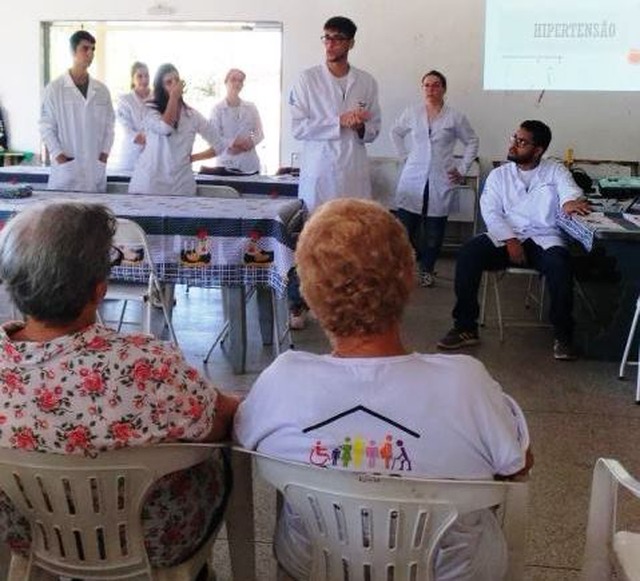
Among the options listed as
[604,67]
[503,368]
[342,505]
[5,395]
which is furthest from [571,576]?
[604,67]

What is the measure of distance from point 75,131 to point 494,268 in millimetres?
2652

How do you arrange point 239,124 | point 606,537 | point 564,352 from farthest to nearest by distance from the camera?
1. point 239,124
2. point 564,352
3. point 606,537

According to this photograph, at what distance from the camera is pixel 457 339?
4.21m

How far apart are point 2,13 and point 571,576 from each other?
735 cm

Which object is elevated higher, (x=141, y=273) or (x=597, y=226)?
(x=597, y=226)

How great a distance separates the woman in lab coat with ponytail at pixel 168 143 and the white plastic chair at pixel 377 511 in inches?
148

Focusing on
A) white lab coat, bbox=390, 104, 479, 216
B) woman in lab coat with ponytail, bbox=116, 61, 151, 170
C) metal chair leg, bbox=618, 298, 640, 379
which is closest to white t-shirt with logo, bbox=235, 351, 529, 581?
metal chair leg, bbox=618, 298, 640, 379

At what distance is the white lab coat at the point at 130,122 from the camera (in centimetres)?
650

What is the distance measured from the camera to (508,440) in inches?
51.1

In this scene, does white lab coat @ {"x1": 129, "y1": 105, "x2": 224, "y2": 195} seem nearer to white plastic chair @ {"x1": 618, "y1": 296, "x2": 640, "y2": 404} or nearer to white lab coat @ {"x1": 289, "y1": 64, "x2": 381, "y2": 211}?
white lab coat @ {"x1": 289, "y1": 64, "x2": 381, "y2": 211}

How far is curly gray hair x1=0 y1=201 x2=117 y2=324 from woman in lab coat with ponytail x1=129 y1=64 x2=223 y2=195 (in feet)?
11.4

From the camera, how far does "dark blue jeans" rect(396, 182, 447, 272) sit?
6039 mm

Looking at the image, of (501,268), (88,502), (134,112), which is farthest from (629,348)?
(134,112)

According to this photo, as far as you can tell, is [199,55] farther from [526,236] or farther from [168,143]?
[526,236]
